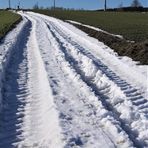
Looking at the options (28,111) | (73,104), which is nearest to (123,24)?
(73,104)

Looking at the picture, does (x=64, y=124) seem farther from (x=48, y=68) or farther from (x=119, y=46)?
(x=119, y=46)

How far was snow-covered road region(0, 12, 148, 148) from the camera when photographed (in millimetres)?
6688

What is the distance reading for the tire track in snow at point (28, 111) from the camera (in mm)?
6762

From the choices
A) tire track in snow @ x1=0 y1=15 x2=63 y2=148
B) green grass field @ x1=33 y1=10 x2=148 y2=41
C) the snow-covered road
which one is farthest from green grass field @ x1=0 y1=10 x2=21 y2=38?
tire track in snow @ x1=0 y1=15 x2=63 y2=148

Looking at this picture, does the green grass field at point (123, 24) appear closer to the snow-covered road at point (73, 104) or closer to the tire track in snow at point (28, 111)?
the snow-covered road at point (73, 104)

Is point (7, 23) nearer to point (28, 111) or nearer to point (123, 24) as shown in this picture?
point (123, 24)

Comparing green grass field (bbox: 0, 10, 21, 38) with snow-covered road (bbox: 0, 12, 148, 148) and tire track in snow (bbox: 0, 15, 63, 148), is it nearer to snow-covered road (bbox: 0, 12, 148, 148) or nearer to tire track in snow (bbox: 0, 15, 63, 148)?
snow-covered road (bbox: 0, 12, 148, 148)

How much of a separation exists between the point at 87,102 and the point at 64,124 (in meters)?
1.47

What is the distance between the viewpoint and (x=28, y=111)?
832 centimetres

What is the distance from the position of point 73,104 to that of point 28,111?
0.88 meters

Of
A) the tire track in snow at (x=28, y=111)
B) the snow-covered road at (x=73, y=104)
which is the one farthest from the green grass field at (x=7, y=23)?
the tire track in snow at (x=28, y=111)

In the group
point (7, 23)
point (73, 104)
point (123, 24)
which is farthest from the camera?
point (7, 23)

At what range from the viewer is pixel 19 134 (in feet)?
23.2

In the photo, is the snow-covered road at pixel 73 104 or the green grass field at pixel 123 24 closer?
the snow-covered road at pixel 73 104
